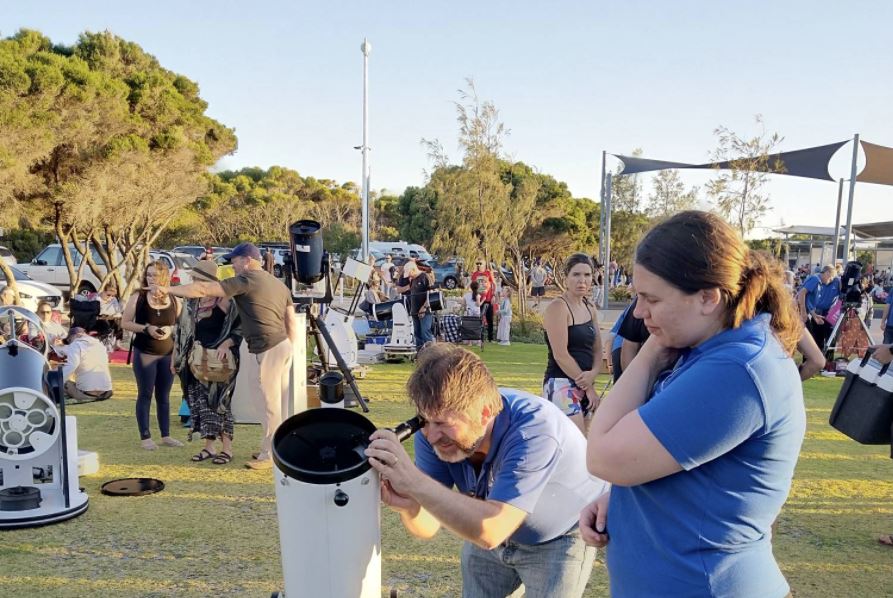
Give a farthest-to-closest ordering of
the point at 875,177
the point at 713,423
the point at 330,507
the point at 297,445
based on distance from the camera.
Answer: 1. the point at 875,177
2. the point at 297,445
3. the point at 330,507
4. the point at 713,423

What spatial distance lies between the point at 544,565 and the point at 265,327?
3836 mm

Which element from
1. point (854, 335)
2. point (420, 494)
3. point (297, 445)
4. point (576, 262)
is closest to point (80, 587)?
point (297, 445)

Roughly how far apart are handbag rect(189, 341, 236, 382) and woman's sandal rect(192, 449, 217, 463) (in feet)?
1.97

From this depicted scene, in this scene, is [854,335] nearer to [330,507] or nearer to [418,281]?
[418,281]

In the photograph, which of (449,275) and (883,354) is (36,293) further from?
(449,275)

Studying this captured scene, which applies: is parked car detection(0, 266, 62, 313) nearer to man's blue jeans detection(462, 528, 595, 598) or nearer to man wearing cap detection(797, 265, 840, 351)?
man's blue jeans detection(462, 528, 595, 598)

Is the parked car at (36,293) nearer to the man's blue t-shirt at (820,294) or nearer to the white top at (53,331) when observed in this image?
the white top at (53,331)

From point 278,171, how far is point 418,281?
3291 centimetres

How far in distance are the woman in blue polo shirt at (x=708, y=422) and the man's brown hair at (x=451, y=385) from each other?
1.35 ft

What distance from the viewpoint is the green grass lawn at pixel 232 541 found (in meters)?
3.53

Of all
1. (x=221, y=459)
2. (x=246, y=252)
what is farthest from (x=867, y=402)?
(x=221, y=459)

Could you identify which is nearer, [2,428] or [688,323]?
[688,323]

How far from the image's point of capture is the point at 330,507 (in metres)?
1.53

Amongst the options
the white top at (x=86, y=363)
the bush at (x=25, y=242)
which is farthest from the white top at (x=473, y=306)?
the bush at (x=25, y=242)
